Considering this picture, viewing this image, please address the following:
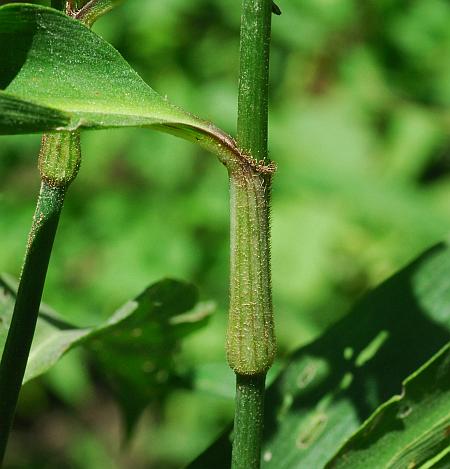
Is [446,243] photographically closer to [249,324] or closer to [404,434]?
[404,434]

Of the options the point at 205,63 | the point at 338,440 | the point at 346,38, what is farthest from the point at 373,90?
the point at 338,440

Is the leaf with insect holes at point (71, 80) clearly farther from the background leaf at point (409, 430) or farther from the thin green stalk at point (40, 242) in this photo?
the background leaf at point (409, 430)

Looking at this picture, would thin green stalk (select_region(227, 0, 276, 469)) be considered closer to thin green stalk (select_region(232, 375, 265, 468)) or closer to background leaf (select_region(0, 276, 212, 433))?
thin green stalk (select_region(232, 375, 265, 468))

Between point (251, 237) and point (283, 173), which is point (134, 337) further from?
point (283, 173)

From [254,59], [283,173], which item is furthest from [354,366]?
[283,173]

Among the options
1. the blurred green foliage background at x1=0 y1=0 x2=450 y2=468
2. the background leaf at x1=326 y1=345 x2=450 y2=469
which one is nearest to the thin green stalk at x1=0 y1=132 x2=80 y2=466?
the background leaf at x1=326 y1=345 x2=450 y2=469
